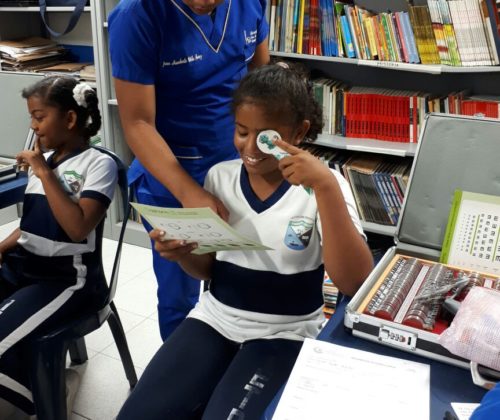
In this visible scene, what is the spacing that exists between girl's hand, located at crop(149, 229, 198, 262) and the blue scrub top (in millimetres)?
412

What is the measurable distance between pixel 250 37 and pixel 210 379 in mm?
927

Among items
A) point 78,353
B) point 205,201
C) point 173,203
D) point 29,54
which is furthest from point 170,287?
point 29,54

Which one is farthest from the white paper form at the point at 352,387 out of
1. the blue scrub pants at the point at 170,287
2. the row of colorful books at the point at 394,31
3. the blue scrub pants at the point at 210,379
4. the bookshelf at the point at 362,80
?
the row of colorful books at the point at 394,31

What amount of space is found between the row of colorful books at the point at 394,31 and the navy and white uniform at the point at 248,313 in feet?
4.19

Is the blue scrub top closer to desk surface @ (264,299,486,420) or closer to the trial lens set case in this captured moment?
the trial lens set case

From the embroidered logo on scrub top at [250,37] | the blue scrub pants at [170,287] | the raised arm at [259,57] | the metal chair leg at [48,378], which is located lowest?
the metal chair leg at [48,378]

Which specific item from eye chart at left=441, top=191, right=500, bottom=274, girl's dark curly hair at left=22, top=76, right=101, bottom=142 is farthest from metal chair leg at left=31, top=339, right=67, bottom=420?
eye chart at left=441, top=191, right=500, bottom=274

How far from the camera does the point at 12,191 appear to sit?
63.3 inches

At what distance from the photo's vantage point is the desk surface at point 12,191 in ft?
5.23

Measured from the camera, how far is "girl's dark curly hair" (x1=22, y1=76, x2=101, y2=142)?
1521 millimetres

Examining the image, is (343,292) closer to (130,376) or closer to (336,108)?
(130,376)

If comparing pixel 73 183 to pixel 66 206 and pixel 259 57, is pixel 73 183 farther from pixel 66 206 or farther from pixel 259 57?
pixel 259 57

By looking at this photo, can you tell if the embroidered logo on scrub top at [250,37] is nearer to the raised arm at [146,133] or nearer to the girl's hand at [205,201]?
the raised arm at [146,133]

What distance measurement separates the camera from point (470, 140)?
3.86ft
